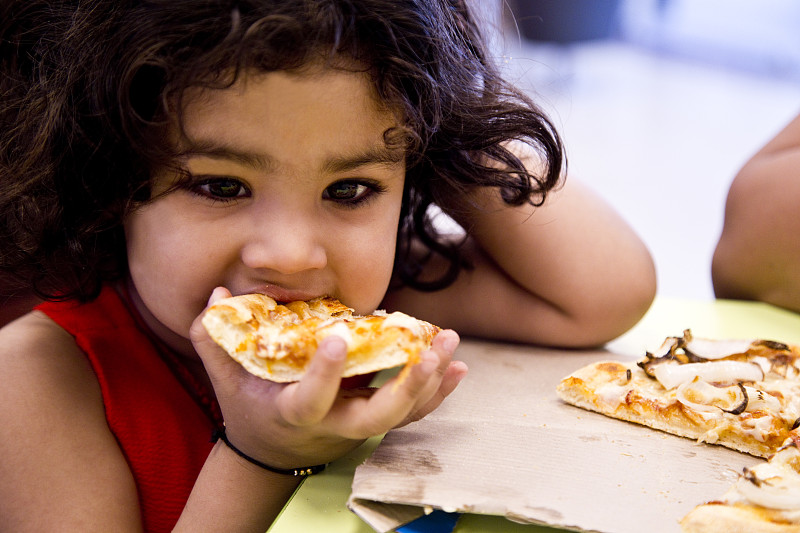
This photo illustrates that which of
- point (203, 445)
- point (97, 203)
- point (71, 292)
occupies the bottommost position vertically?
point (203, 445)

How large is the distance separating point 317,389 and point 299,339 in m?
0.06

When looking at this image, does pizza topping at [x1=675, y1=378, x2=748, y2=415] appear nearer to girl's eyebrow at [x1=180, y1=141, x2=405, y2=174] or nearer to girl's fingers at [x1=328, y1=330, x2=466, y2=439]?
girl's fingers at [x1=328, y1=330, x2=466, y2=439]

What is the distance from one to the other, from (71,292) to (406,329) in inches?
22.2

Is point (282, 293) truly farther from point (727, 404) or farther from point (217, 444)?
point (727, 404)

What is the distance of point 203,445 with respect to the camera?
→ 3.52 ft

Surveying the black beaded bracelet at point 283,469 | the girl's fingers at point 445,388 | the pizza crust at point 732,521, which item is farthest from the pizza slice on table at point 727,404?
the black beaded bracelet at point 283,469

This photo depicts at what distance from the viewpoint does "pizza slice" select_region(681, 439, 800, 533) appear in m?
0.65

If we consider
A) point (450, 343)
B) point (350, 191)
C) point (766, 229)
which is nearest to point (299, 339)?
point (450, 343)

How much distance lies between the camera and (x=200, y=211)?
0.86 meters

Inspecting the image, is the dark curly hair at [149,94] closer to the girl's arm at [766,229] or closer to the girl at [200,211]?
the girl at [200,211]

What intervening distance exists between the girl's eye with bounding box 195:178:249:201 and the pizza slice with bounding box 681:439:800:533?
552 mm

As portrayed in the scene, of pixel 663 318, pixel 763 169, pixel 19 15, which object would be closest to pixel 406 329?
pixel 19 15

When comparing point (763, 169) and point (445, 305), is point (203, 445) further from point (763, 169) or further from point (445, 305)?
point (763, 169)

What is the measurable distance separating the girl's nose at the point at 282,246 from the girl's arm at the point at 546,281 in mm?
430
